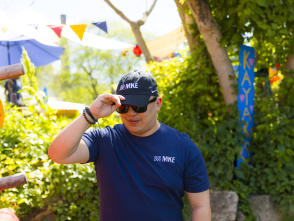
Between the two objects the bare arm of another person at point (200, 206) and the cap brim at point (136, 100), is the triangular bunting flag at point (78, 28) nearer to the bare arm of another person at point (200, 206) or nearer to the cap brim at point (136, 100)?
the cap brim at point (136, 100)

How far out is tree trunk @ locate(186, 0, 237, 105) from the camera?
4.54m

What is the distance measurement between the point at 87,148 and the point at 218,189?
2769mm

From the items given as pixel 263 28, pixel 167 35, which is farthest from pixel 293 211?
pixel 167 35

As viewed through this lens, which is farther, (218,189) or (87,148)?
(218,189)

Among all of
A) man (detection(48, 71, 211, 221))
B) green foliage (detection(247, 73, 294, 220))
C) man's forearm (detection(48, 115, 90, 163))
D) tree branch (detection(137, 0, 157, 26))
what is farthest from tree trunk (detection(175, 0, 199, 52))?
man's forearm (detection(48, 115, 90, 163))

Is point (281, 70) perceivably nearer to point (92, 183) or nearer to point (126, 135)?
point (92, 183)

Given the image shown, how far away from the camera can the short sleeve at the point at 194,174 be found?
1.99 meters

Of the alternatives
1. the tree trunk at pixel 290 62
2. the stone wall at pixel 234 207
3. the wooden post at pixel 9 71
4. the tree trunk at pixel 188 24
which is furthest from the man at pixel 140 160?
the tree trunk at pixel 290 62

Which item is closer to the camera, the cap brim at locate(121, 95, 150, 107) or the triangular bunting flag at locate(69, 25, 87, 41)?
the cap brim at locate(121, 95, 150, 107)

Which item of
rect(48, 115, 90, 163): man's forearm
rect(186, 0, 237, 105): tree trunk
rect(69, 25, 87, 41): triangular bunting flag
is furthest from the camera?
rect(69, 25, 87, 41): triangular bunting flag

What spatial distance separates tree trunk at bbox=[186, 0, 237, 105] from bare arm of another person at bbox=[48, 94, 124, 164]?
117 inches

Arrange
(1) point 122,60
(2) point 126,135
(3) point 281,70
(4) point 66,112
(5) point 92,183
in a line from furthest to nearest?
1. (1) point 122,60
2. (4) point 66,112
3. (3) point 281,70
4. (5) point 92,183
5. (2) point 126,135

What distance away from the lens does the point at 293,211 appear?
4.20 meters

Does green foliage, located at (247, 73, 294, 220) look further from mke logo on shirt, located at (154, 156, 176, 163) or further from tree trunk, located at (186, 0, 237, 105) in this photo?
mke logo on shirt, located at (154, 156, 176, 163)
